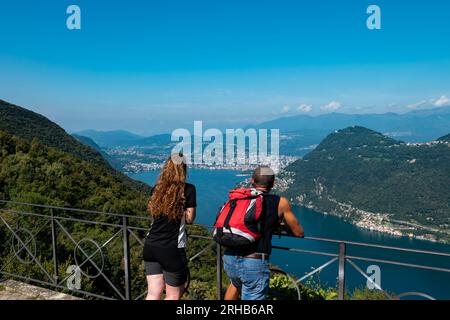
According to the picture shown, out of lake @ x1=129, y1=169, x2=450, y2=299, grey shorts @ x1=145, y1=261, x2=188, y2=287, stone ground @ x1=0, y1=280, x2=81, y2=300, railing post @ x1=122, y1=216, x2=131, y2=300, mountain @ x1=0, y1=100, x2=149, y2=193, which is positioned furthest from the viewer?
mountain @ x1=0, y1=100, x2=149, y2=193

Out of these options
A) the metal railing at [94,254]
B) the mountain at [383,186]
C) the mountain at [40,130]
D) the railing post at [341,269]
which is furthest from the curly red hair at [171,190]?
the mountain at [383,186]

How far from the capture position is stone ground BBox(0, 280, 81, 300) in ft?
15.3

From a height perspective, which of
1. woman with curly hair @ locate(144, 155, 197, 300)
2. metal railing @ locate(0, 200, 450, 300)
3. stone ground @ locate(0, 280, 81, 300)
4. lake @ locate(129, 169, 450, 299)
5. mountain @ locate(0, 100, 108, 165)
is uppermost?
mountain @ locate(0, 100, 108, 165)

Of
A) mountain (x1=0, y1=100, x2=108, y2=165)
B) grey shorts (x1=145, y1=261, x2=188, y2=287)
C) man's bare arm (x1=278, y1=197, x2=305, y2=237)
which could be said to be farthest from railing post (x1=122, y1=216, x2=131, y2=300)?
mountain (x1=0, y1=100, x2=108, y2=165)

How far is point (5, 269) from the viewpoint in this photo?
562 cm

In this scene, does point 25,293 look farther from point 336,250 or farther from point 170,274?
point 336,250

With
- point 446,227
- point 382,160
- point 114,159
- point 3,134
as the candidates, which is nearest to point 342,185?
point 382,160

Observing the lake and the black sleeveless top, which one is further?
the lake

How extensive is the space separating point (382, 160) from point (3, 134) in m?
A: 160

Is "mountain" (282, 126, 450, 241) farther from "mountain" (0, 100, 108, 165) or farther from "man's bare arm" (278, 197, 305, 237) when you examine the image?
"man's bare arm" (278, 197, 305, 237)

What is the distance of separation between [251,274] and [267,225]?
0.43 metres

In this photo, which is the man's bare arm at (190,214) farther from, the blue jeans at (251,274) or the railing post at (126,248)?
the railing post at (126,248)

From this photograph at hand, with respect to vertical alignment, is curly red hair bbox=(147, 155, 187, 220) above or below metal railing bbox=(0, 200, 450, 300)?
above

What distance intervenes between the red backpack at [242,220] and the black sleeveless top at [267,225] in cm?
6
